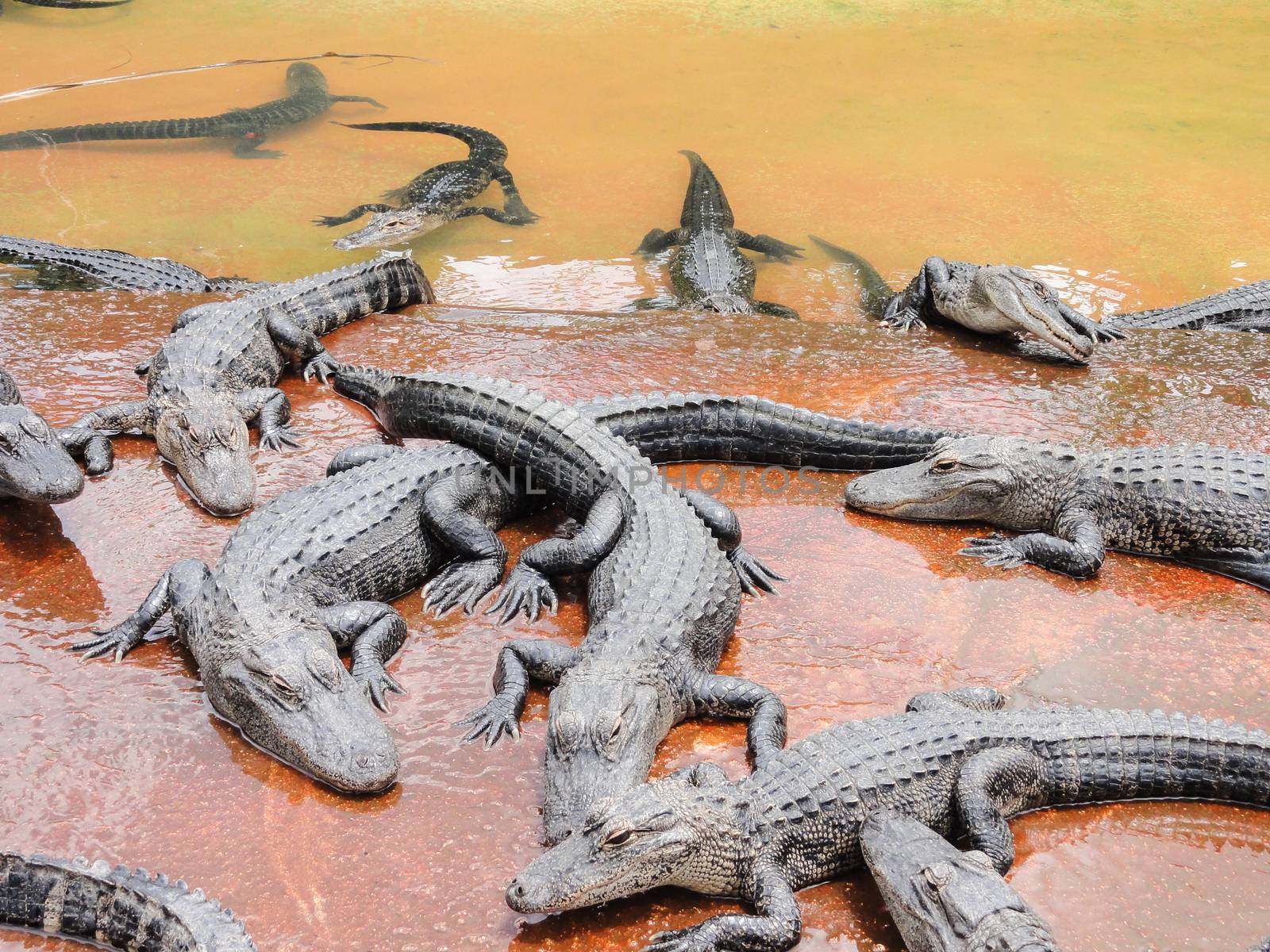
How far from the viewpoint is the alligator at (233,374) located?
4777mm

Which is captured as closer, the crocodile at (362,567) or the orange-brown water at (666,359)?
the orange-brown water at (666,359)

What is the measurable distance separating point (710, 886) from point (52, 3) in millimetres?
15944

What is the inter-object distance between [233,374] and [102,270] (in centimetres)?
248

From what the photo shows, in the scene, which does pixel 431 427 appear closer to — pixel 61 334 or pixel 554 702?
pixel 554 702

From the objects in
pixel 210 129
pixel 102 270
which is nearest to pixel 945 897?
pixel 102 270

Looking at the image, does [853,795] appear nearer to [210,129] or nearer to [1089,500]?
[1089,500]

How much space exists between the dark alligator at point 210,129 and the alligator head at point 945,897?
9.45 metres

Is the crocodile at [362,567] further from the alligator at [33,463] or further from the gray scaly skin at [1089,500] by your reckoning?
the alligator at [33,463]

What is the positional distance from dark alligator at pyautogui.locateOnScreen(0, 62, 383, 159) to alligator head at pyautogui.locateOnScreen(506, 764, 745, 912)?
29.9 feet

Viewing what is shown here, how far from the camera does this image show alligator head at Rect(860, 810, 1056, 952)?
8.32 feet

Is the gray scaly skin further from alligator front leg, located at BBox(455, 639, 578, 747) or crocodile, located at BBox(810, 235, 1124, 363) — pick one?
alligator front leg, located at BBox(455, 639, 578, 747)

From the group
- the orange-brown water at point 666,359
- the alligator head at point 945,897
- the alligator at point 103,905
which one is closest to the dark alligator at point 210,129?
the orange-brown water at point 666,359

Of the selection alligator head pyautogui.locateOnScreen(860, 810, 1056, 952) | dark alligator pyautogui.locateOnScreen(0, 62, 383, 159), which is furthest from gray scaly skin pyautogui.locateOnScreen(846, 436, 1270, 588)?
dark alligator pyautogui.locateOnScreen(0, 62, 383, 159)

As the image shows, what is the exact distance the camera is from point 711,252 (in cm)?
802
